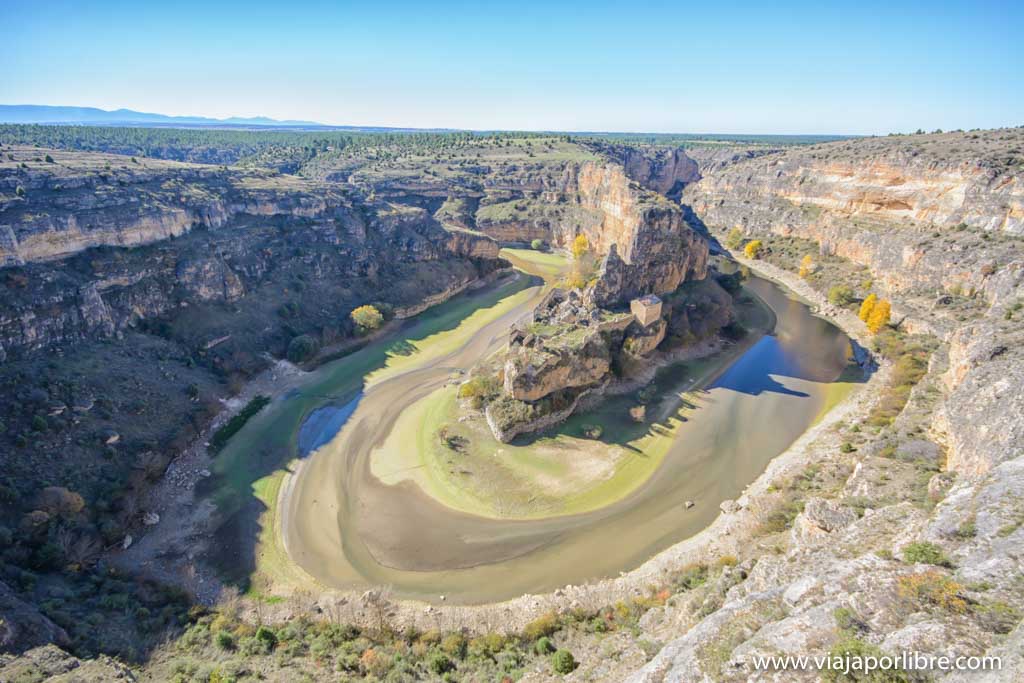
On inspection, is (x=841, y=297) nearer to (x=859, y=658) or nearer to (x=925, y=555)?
(x=925, y=555)

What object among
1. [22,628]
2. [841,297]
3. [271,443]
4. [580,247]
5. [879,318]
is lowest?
[271,443]

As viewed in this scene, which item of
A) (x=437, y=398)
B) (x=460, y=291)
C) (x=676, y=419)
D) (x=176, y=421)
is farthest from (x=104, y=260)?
(x=676, y=419)

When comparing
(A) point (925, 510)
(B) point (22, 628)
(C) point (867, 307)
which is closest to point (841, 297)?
(C) point (867, 307)

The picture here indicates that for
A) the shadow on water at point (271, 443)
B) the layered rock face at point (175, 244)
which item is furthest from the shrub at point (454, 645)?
the layered rock face at point (175, 244)

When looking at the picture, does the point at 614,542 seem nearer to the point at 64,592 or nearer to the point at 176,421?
the point at 64,592

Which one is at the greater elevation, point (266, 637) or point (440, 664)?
point (266, 637)

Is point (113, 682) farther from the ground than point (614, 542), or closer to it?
farther from the ground

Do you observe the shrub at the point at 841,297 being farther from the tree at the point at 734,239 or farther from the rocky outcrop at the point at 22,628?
the rocky outcrop at the point at 22,628
